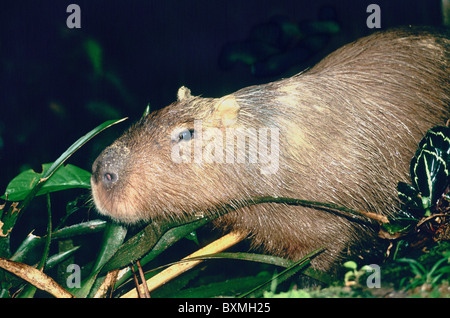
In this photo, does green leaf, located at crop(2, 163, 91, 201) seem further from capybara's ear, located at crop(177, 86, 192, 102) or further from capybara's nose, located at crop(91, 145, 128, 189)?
capybara's ear, located at crop(177, 86, 192, 102)

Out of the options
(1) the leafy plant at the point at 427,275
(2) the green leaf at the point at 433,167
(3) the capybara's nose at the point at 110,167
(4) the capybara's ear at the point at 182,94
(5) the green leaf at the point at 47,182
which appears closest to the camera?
(1) the leafy plant at the point at 427,275

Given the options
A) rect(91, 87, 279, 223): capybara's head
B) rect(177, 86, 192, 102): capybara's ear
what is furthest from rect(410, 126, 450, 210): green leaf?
rect(177, 86, 192, 102): capybara's ear

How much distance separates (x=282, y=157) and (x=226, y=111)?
39 cm

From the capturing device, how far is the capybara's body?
2.03 metres

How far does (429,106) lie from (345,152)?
67 cm

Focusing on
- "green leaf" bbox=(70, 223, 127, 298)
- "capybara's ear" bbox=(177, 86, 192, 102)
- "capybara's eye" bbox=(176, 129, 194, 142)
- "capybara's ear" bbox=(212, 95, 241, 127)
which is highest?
"capybara's ear" bbox=(177, 86, 192, 102)

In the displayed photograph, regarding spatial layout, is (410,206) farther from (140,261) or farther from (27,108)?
(27,108)

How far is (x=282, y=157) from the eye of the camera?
206 cm

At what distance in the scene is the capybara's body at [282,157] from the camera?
6.64 feet

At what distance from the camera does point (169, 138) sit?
6.82ft

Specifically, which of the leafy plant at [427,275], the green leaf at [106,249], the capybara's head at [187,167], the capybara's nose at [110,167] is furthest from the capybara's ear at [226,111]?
the leafy plant at [427,275]

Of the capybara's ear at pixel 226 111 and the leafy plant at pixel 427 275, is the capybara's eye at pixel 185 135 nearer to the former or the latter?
the capybara's ear at pixel 226 111

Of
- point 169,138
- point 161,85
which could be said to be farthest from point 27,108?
point 169,138

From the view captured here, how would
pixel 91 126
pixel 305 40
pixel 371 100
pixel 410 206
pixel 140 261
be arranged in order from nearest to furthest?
pixel 410 206
pixel 140 261
pixel 371 100
pixel 305 40
pixel 91 126
